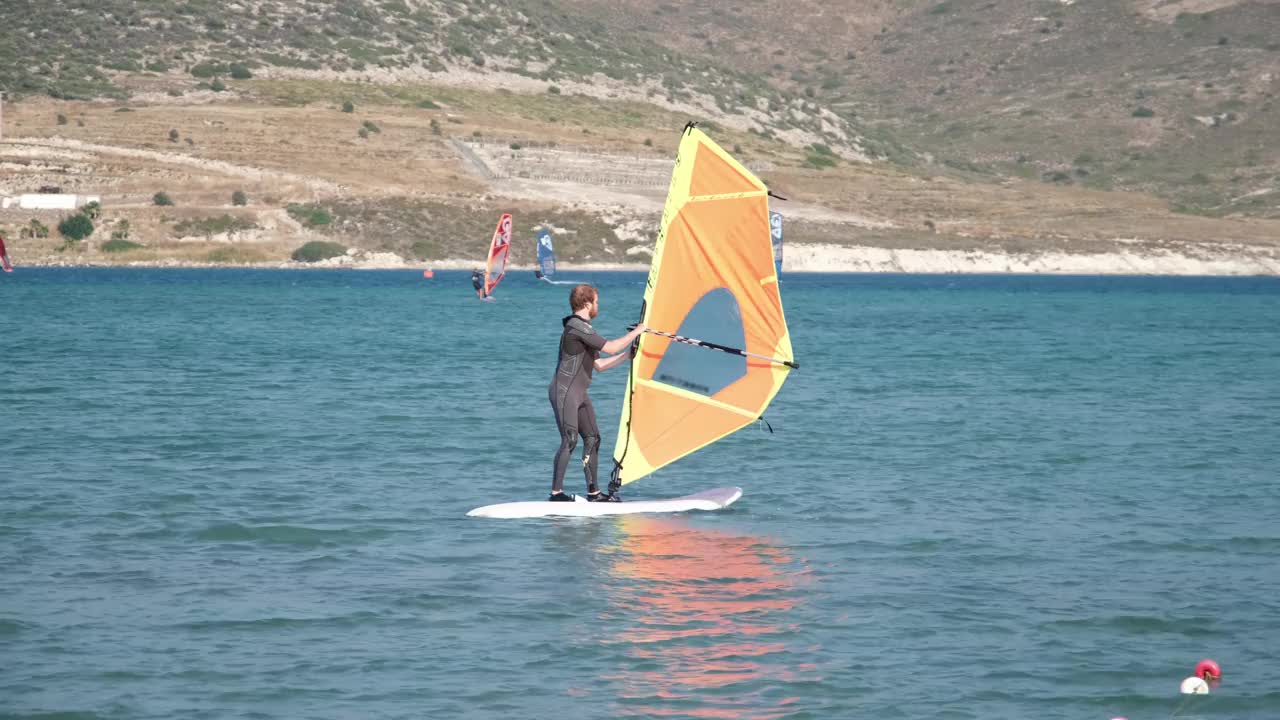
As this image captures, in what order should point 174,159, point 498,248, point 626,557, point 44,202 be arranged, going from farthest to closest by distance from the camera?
point 174,159, point 44,202, point 498,248, point 626,557

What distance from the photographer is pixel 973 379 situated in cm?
3650

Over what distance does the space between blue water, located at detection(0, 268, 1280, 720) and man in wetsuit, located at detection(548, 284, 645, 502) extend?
2.67 feet

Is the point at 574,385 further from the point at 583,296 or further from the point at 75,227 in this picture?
the point at 75,227

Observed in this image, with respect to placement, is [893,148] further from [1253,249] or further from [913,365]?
[913,365]

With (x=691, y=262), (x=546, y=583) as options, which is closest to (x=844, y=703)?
(x=546, y=583)

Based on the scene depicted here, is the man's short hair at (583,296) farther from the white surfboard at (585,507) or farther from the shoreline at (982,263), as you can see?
the shoreline at (982,263)

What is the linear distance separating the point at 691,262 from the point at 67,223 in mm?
81363

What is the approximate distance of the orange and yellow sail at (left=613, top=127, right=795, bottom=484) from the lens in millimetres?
17109

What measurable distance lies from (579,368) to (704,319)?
149cm

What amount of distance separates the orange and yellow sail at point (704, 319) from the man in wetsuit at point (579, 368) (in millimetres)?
421

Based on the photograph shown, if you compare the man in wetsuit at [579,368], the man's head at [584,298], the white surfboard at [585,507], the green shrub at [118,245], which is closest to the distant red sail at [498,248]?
the green shrub at [118,245]

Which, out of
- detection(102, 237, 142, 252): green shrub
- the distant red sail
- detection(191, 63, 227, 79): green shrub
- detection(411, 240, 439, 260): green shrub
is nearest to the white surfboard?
the distant red sail

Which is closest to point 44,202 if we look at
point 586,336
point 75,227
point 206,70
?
point 75,227

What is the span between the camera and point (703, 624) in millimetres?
13195
